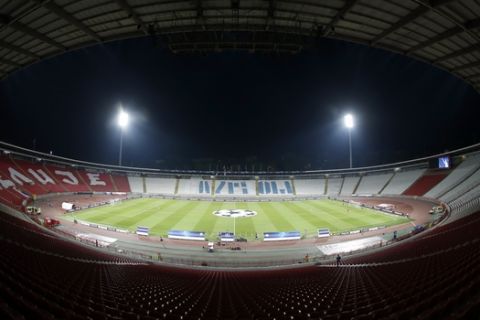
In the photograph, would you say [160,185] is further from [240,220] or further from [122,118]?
[240,220]

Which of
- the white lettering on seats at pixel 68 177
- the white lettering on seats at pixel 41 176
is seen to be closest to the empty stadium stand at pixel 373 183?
the white lettering on seats at pixel 68 177

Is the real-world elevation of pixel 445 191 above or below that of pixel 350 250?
above

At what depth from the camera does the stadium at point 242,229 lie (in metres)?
5.91

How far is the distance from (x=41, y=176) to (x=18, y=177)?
5253 mm

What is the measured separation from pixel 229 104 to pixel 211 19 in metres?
53.9

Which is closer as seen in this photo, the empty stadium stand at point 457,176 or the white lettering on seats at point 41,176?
the empty stadium stand at point 457,176

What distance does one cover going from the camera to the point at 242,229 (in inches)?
1171

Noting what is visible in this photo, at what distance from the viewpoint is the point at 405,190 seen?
46.6 metres

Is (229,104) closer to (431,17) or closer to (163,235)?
(163,235)

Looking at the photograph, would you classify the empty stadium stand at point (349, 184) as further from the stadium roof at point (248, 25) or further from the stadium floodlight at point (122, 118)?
the stadium floodlight at point (122, 118)

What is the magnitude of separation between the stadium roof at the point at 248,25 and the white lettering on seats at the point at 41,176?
33.7m

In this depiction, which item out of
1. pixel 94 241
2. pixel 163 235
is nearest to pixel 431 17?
pixel 163 235

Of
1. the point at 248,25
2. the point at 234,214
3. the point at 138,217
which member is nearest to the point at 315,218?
the point at 234,214

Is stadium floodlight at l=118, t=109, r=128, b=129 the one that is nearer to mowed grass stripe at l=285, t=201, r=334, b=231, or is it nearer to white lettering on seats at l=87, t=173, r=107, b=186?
white lettering on seats at l=87, t=173, r=107, b=186
